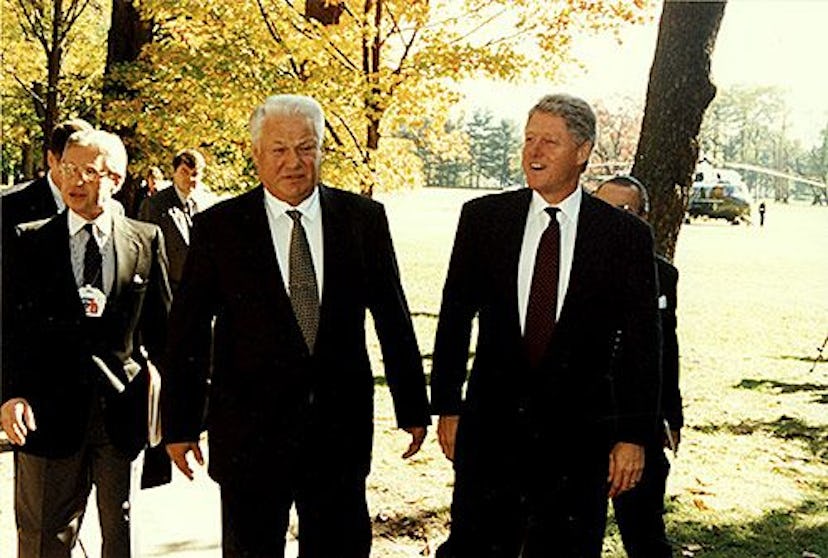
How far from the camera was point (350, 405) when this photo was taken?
3412 mm

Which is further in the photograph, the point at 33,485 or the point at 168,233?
the point at 168,233

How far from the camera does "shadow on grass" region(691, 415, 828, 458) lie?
7953 mm

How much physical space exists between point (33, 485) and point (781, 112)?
119443 millimetres

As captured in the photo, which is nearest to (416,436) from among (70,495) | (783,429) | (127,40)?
(70,495)

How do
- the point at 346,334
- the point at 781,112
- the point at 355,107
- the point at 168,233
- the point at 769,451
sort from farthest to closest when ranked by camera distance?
the point at 781,112
the point at 355,107
the point at 168,233
the point at 769,451
the point at 346,334

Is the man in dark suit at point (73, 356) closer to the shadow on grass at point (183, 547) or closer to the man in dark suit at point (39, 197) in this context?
the man in dark suit at point (39, 197)

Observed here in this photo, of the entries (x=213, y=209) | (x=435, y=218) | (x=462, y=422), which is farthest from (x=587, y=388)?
(x=435, y=218)

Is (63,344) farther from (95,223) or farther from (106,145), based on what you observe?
(106,145)

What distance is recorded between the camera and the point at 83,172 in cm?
355

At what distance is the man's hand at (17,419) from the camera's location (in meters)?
3.54

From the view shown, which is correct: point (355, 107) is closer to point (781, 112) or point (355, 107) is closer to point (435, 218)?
point (435, 218)

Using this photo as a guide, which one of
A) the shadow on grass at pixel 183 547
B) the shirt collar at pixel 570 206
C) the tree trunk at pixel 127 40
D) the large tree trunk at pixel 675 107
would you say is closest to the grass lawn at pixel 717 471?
the shadow on grass at pixel 183 547

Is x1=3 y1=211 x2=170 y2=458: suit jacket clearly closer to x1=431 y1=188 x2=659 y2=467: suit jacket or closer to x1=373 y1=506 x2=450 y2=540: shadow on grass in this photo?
x1=431 y1=188 x2=659 y2=467: suit jacket

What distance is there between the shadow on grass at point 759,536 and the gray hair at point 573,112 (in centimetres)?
266
